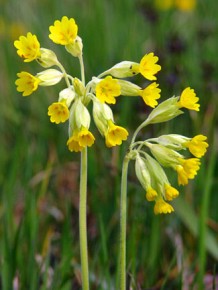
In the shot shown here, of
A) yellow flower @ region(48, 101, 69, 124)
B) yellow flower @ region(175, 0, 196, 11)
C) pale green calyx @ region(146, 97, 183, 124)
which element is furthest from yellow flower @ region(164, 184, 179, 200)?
yellow flower @ region(175, 0, 196, 11)

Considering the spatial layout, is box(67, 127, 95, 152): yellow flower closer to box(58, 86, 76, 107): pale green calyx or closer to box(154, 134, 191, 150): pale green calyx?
box(58, 86, 76, 107): pale green calyx

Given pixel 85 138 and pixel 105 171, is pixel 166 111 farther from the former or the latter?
pixel 105 171

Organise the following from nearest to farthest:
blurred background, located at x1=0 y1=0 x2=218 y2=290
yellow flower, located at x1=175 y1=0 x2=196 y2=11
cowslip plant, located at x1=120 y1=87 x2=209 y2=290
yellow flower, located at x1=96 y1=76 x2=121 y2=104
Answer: yellow flower, located at x1=96 y1=76 x2=121 y2=104 → cowslip plant, located at x1=120 y1=87 x2=209 y2=290 → blurred background, located at x1=0 y1=0 x2=218 y2=290 → yellow flower, located at x1=175 y1=0 x2=196 y2=11

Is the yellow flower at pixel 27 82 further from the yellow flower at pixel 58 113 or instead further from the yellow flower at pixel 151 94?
the yellow flower at pixel 151 94

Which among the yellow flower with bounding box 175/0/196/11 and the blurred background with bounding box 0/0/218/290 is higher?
the yellow flower with bounding box 175/0/196/11

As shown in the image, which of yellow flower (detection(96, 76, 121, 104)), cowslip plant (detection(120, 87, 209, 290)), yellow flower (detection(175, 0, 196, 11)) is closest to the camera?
yellow flower (detection(96, 76, 121, 104))
